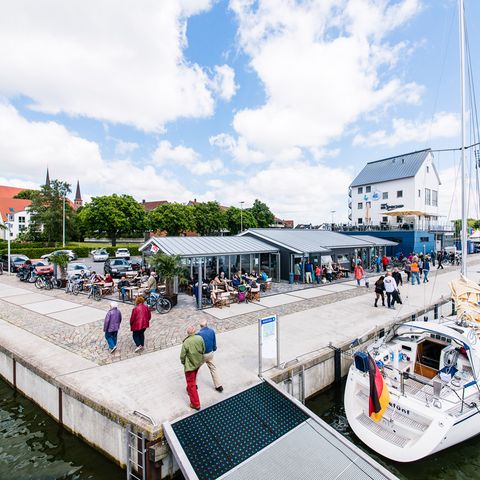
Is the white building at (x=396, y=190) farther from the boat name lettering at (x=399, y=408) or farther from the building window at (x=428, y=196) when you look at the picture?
the boat name lettering at (x=399, y=408)

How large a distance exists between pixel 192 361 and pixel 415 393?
4.96 metres

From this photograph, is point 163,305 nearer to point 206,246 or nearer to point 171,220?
point 206,246

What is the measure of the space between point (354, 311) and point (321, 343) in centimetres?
465

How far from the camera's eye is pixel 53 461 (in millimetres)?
5758

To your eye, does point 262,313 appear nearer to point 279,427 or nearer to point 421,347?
point 421,347

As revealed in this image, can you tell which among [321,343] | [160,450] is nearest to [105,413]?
[160,450]

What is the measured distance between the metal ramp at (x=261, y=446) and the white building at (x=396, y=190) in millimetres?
36854

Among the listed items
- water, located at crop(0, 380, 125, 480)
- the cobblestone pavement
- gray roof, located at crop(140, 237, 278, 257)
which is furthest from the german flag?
gray roof, located at crop(140, 237, 278, 257)

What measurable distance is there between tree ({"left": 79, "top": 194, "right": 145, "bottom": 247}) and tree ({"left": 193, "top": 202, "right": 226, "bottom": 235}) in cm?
1193

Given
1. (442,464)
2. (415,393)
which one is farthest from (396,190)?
(442,464)

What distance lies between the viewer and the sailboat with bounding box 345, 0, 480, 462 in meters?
5.72

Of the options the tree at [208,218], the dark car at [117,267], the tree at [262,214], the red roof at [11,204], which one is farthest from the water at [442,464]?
the red roof at [11,204]

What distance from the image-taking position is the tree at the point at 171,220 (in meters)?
57.3

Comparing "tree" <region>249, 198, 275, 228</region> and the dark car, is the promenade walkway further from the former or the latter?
"tree" <region>249, 198, 275, 228</region>
